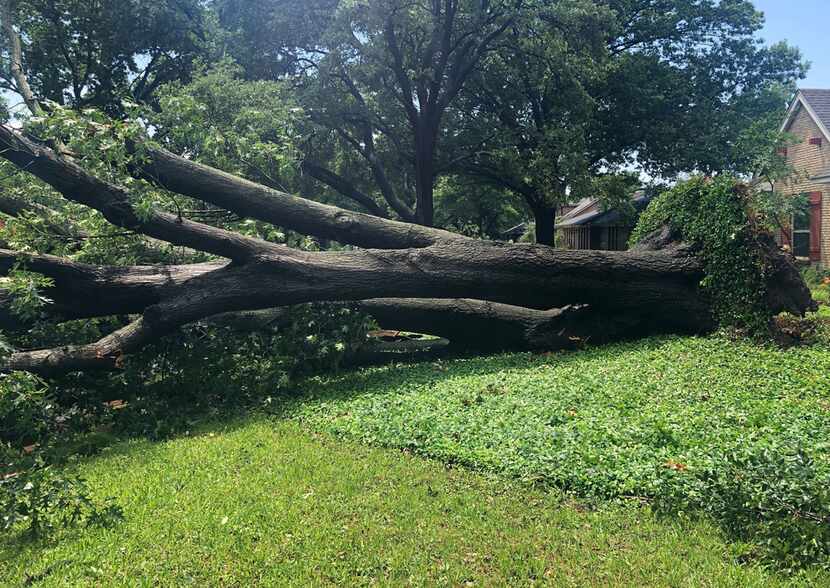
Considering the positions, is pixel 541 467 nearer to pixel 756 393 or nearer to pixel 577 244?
pixel 756 393

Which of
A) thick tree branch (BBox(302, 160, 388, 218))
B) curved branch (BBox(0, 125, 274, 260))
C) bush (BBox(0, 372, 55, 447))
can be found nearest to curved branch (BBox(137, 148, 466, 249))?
curved branch (BBox(0, 125, 274, 260))

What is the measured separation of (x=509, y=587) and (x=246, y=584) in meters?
1.24

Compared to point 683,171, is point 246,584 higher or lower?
lower

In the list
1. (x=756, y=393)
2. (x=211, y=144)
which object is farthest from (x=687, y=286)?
(x=211, y=144)

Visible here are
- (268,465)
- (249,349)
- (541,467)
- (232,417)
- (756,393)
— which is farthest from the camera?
(249,349)

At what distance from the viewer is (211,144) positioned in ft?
27.0

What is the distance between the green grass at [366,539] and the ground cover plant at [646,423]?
0.64 feet

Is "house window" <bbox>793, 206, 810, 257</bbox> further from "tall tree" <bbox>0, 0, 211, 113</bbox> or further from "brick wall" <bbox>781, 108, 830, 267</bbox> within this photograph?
"tall tree" <bbox>0, 0, 211, 113</bbox>

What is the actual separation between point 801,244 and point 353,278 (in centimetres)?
1744

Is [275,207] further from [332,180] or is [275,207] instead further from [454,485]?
[332,180]

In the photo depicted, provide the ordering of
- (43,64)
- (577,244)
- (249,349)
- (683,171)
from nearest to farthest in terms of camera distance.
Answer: (249,349) < (43,64) < (683,171) < (577,244)

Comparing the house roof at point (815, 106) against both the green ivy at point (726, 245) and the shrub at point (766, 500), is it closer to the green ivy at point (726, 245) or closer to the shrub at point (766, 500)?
the green ivy at point (726, 245)

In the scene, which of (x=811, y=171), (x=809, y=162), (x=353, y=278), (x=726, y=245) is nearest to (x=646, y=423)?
(x=353, y=278)

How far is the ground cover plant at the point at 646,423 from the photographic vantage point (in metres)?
3.15
